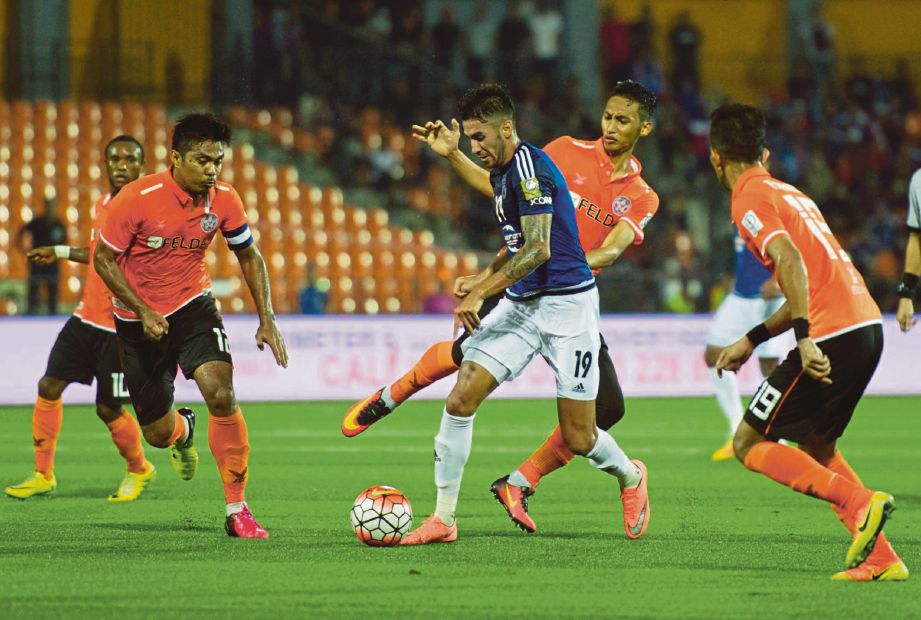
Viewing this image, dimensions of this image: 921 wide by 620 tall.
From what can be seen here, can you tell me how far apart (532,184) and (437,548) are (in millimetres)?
1766

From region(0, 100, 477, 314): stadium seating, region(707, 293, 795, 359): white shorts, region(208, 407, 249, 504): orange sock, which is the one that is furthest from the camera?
region(0, 100, 477, 314): stadium seating

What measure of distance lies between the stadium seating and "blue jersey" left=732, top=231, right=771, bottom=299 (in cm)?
755

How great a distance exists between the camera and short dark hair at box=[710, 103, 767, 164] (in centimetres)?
639

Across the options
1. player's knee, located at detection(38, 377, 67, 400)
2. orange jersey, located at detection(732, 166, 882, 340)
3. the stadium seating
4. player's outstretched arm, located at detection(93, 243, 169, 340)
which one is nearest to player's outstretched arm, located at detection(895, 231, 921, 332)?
orange jersey, located at detection(732, 166, 882, 340)

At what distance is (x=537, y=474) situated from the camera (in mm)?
7934

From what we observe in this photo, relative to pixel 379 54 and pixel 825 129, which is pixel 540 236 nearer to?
pixel 379 54

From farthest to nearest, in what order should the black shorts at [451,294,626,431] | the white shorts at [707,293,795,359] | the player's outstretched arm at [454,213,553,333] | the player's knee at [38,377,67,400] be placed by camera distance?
the white shorts at [707,293,795,359]
the player's knee at [38,377,67,400]
the black shorts at [451,294,626,431]
the player's outstretched arm at [454,213,553,333]

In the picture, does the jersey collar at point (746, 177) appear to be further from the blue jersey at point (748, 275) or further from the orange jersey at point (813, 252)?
the blue jersey at point (748, 275)

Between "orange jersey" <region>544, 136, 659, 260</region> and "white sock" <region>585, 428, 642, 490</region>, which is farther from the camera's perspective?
"orange jersey" <region>544, 136, 659, 260</region>

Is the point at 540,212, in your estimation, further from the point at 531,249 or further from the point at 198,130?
the point at 198,130

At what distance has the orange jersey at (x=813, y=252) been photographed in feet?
20.2

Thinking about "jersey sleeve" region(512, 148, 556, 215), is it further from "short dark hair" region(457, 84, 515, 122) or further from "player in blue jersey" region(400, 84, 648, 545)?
"short dark hair" region(457, 84, 515, 122)

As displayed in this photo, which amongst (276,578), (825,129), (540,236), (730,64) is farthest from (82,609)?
(730,64)

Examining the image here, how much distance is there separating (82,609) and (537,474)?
306 centimetres
